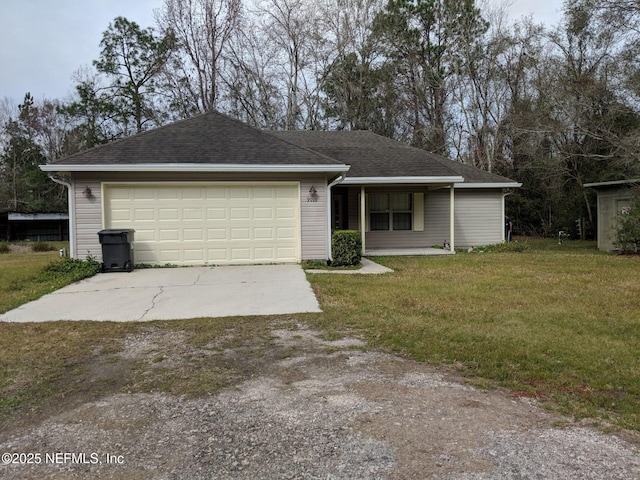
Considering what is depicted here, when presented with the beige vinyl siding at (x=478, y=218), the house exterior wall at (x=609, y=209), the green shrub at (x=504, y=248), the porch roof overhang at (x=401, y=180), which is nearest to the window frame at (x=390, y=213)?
the porch roof overhang at (x=401, y=180)

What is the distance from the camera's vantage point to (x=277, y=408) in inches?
122

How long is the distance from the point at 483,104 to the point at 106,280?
23.2m

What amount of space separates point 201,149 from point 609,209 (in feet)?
44.1

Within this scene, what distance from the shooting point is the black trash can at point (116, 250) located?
→ 979cm

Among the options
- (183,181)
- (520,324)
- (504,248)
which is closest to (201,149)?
(183,181)

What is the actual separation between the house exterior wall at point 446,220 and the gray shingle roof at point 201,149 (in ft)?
13.4

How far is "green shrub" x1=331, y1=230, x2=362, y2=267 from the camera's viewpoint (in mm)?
10648

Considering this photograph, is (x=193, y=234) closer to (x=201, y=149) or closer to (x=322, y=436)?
(x=201, y=149)

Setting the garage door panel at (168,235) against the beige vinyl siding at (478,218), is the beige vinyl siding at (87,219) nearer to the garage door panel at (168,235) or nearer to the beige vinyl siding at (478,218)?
the garage door panel at (168,235)

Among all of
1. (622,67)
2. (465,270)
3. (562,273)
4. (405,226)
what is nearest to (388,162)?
(405,226)

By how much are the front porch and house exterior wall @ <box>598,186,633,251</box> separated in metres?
5.58

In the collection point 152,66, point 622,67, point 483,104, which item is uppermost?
point 152,66

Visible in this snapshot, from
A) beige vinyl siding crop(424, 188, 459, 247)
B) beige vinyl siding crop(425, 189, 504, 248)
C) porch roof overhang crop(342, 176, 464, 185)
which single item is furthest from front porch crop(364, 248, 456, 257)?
porch roof overhang crop(342, 176, 464, 185)

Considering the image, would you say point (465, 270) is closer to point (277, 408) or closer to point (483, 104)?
point (277, 408)
